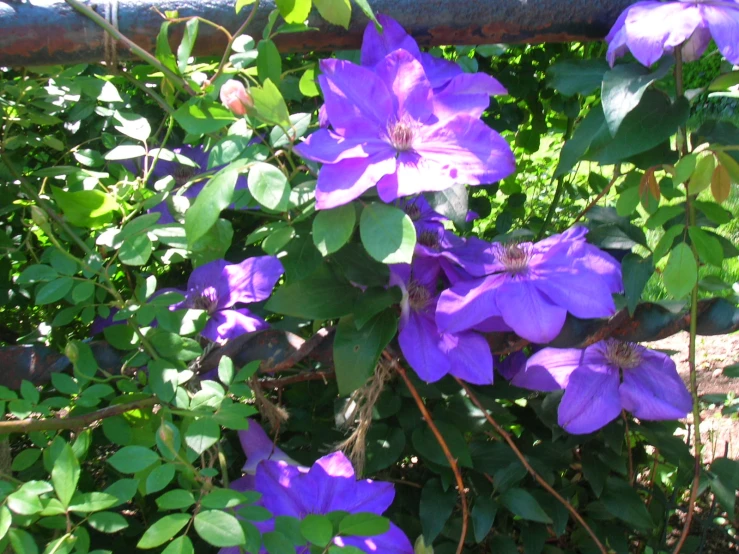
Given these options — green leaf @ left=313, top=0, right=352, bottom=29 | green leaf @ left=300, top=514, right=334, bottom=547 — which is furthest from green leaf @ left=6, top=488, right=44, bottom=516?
green leaf @ left=313, top=0, right=352, bottom=29

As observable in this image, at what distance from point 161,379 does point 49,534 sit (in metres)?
0.31

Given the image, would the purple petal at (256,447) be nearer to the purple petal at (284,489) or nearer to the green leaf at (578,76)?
the purple petal at (284,489)

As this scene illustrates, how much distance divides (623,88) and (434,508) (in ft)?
2.03

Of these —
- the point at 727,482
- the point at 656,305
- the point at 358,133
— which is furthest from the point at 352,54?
the point at 727,482

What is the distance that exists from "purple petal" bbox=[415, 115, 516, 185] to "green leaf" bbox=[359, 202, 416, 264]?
0.22 feet

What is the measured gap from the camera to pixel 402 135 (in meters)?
0.71

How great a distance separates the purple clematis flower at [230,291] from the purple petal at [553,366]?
1.13 ft

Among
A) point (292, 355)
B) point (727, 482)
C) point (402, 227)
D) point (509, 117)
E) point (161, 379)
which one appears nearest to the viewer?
point (402, 227)

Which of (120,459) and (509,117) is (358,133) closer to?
(120,459)

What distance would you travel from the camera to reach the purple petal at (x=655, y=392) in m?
0.92

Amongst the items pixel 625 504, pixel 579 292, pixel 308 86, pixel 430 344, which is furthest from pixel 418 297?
pixel 625 504

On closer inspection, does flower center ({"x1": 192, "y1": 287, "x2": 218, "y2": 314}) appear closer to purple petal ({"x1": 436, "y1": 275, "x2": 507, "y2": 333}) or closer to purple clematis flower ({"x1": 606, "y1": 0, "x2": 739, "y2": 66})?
purple petal ({"x1": 436, "y1": 275, "x2": 507, "y2": 333})

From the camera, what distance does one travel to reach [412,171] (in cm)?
67

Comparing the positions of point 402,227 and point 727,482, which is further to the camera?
point 727,482
